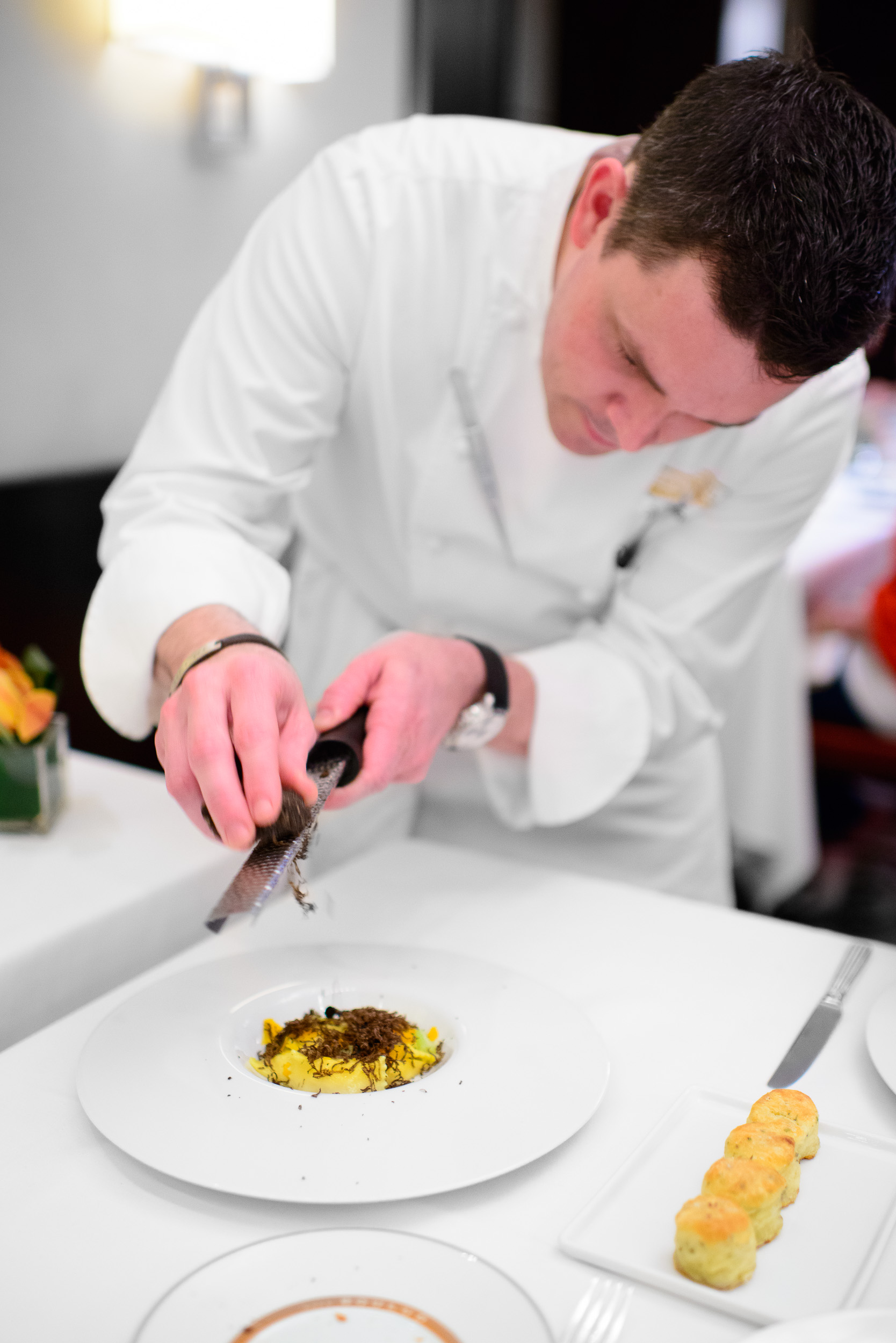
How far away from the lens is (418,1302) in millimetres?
604

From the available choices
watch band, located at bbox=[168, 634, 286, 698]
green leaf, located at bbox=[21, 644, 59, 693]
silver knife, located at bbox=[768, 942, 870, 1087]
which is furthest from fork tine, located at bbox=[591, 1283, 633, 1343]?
green leaf, located at bbox=[21, 644, 59, 693]

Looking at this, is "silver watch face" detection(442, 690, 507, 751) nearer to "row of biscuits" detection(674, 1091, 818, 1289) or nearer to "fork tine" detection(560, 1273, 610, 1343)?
"row of biscuits" detection(674, 1091, 818, 1289)

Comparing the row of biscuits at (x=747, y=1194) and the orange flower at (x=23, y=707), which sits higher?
the row of biscuits at (x=747, y=1194)

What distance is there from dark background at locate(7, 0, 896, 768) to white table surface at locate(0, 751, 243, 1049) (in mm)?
972

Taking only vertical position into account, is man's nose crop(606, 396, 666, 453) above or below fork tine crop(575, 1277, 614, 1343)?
above

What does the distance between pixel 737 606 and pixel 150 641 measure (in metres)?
0.77

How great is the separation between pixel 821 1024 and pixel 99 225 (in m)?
2.15

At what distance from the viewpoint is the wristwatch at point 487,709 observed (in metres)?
1.23

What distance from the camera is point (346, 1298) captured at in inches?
23.6

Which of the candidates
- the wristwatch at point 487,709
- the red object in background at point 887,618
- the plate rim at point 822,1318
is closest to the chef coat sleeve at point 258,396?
the wristwatch at point 487,709

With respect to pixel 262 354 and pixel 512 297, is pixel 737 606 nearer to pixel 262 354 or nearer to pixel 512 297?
pixel 512 297

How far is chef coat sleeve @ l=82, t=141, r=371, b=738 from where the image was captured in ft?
4.00

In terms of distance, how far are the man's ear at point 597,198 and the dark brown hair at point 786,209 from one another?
0.32 ft

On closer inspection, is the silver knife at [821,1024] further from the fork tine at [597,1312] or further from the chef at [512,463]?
the chef at [512,463]
